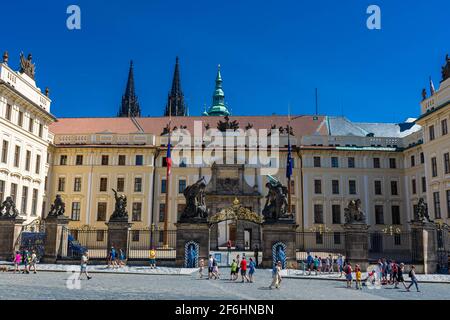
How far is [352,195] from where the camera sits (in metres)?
46.4

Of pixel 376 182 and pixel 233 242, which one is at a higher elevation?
pixel 376 182

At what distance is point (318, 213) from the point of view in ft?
151

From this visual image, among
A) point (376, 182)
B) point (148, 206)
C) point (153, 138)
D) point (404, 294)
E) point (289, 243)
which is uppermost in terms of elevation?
point (153, 138)

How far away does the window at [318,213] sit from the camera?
45.8m

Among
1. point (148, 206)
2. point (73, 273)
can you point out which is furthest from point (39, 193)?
point (73, 273)

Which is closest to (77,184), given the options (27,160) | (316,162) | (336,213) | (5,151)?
(27,160)

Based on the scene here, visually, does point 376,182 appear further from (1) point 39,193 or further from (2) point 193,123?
(1) point 39,193

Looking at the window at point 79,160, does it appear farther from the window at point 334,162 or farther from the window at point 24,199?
the window at point 334,162

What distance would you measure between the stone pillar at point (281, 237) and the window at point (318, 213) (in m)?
21.5

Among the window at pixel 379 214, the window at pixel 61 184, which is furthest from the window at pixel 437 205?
the window at pixel 61 184

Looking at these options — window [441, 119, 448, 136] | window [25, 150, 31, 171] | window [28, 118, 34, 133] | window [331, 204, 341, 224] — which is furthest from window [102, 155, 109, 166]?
window [441, 119, 448, 136]
